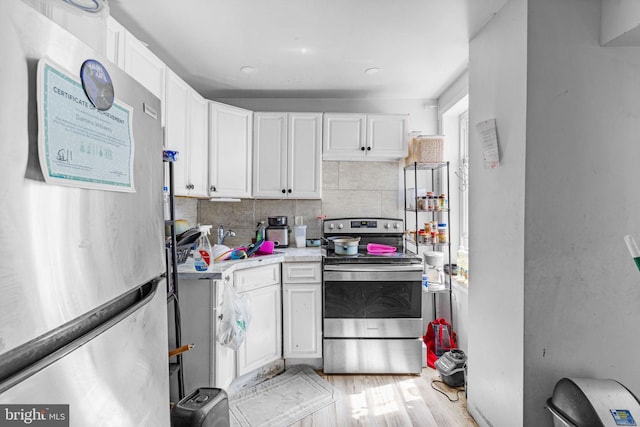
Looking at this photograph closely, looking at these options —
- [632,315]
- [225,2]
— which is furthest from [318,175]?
[632,315]

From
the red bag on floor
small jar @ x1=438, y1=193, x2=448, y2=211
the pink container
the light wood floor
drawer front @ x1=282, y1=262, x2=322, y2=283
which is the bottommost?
the light wood floor

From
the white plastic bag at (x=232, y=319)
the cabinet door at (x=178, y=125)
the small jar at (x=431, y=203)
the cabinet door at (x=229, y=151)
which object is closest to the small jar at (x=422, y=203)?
the small jar at (x=431, y=203)

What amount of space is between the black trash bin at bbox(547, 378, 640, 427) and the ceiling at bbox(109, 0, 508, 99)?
6.07ft

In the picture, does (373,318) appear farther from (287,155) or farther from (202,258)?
(287,155)

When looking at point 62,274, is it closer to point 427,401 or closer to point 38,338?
point 38,338

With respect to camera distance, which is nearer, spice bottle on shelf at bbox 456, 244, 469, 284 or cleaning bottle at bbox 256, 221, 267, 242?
spice bottle on shelf at bbox 456, 244, 469, 284


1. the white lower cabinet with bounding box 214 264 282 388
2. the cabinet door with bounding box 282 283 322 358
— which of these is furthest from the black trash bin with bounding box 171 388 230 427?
the cabinet door with bounding box 282 283 322 358

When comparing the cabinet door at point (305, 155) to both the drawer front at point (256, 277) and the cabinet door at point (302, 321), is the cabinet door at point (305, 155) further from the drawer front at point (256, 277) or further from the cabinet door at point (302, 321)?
the cabinet door at point (302, 321)

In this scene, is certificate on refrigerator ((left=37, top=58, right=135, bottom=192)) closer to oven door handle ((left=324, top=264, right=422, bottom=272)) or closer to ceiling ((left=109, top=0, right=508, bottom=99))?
ceiling ((left=109, top=0, right=508, bottom=99))

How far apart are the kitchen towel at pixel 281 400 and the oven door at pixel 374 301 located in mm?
374

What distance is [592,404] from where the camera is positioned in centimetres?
122

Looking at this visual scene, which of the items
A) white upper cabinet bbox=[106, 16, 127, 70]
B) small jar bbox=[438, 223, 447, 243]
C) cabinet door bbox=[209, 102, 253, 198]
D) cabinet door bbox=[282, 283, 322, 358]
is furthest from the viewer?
small jar bbox=[438, 223, 447, 243]

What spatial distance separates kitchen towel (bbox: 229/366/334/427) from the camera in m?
1.92

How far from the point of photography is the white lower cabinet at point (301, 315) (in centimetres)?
248
